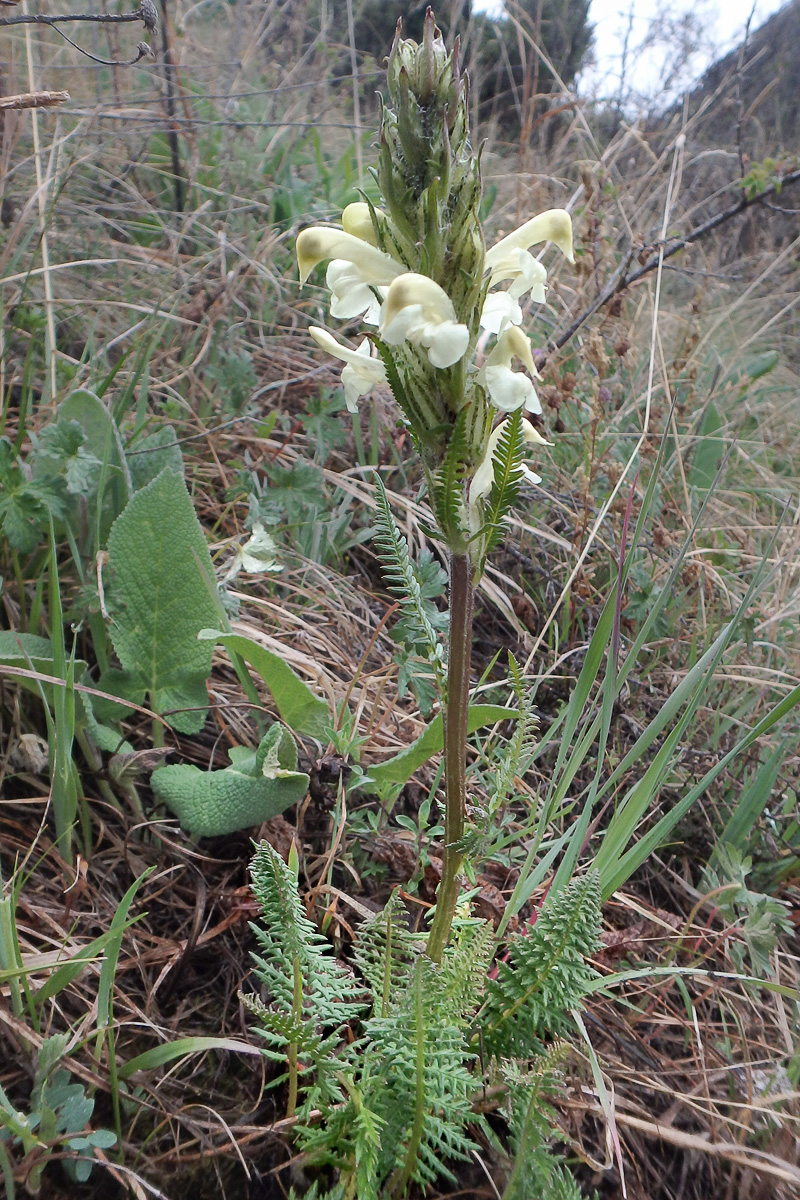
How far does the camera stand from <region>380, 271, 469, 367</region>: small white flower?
850mm

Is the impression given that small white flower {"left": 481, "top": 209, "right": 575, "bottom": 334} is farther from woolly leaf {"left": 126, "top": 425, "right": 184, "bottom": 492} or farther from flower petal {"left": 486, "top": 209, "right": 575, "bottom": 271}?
woolly leaf {"left": 126, "top": 425, "right": 184, "bottom": 492}

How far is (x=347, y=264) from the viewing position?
1.02 metres

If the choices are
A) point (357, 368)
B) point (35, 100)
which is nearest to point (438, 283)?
point (357, 368)

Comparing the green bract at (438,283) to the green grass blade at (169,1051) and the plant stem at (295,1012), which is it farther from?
the green grass blade at (169,1051)

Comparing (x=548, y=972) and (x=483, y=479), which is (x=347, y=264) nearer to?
(x=483, y=479)

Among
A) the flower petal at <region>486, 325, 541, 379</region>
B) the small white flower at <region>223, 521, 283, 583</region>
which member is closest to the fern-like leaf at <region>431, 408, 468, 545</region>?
the flower petal at <region>486, 325, 541, 379</region>

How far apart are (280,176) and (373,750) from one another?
2898 millimetres

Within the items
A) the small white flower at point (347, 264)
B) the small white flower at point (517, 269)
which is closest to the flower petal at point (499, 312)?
the small white flower at point (517, 269)

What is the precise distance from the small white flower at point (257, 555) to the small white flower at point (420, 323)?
0.95 metres

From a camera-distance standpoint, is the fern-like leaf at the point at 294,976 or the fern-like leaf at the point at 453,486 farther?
the fern-like leaf at the point at 294,976

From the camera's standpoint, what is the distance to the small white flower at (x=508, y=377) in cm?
91

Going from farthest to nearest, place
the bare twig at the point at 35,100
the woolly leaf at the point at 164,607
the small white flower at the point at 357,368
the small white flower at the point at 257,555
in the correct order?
the small white flower at the point at 257,555 → the woolly leaf at the point at 164,607 → the bare twig at the point at 35,100 → the small white flower at the point at 357,368

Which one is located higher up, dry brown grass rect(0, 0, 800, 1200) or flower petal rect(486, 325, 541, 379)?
flower petal rect(486, 325, 541, 379)

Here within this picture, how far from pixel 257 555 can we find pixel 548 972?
42.8 inches
